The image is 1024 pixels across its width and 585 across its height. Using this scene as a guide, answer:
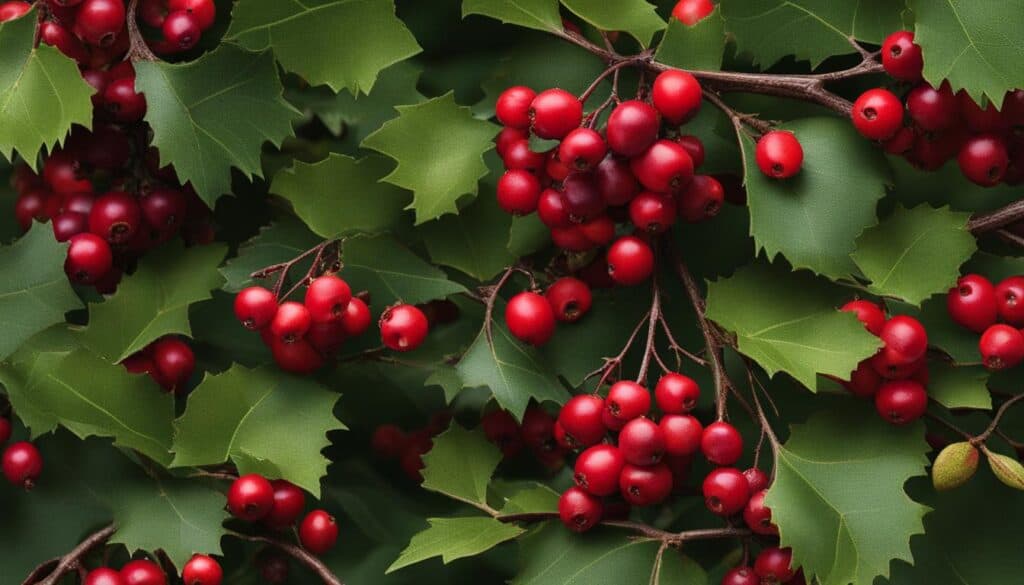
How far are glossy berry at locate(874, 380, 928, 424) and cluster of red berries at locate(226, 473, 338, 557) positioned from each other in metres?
0.39

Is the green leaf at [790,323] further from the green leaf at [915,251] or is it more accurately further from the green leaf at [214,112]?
the green leaf at [214,112]

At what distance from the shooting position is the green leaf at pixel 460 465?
932mm

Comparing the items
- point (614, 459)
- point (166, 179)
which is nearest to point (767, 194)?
point (614, 459)

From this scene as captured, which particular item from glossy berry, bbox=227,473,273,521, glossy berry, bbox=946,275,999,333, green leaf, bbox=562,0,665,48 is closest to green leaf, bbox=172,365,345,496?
glossy berry, bbox=227,473,273,521

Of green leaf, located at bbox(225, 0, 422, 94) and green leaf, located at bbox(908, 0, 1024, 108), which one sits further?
green leaf, located at bbox(225, 0, 422, 94)

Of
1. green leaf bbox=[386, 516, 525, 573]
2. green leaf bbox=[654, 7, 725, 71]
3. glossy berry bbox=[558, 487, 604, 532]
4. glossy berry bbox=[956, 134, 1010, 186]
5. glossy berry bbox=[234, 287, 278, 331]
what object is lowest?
green leaf bbox=[386, 516, 525, 573]

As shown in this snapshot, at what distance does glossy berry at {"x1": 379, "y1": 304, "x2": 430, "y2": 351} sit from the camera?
0.89 m

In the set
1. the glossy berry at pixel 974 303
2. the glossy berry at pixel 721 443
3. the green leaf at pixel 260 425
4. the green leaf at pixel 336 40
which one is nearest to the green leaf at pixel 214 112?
the green leaf at pixel 336 40

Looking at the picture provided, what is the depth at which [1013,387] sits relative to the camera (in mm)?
917

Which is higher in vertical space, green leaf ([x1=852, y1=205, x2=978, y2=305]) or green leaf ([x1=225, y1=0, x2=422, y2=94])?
green leaf ([x1=225, y1=0, x2=422, y2=94])

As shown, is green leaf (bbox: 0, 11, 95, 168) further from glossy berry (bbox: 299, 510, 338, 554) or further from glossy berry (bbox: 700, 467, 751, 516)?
glossy berry (bbox: 700, 467, 751, 516)

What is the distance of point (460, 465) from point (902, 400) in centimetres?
31

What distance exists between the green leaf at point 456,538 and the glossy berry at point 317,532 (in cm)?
6

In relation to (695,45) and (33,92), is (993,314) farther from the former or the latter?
(33,92)
